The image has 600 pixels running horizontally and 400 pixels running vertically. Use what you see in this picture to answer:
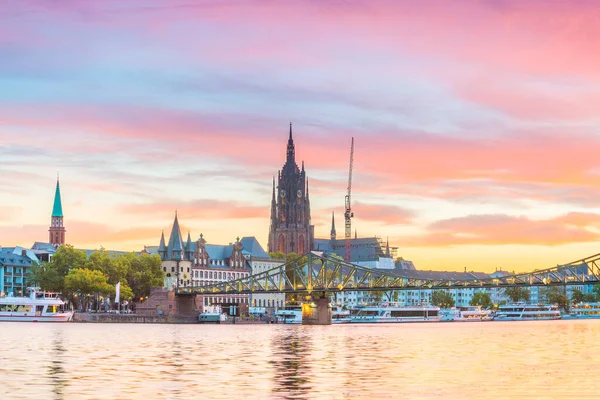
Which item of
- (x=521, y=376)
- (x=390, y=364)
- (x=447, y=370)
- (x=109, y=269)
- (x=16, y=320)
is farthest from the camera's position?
(x=109, y=269)

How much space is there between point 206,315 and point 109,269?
1893cm

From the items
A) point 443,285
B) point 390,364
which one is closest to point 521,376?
point 390,364

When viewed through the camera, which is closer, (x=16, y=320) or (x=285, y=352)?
(x=285, y=352)

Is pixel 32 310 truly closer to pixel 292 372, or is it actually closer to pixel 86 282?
pixel 86 282

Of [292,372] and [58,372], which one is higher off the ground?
[58,372]

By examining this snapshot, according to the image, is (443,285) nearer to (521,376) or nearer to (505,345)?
(505,345)

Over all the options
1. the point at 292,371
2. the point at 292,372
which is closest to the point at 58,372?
the point at 292,372

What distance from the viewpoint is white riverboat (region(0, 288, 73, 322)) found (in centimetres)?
17300

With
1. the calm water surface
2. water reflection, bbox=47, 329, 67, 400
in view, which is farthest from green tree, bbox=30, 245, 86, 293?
water reflection, bbox=47, 329, 67, 400

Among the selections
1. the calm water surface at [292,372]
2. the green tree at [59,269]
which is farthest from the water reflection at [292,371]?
the green tree at [59,269]

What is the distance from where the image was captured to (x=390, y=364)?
64.0 metres

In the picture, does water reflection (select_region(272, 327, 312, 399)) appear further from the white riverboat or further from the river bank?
the river bank

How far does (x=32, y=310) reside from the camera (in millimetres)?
176375

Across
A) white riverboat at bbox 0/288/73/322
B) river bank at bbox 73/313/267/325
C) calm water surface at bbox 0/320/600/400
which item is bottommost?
calm water surface at bbox 0/320/600/400
